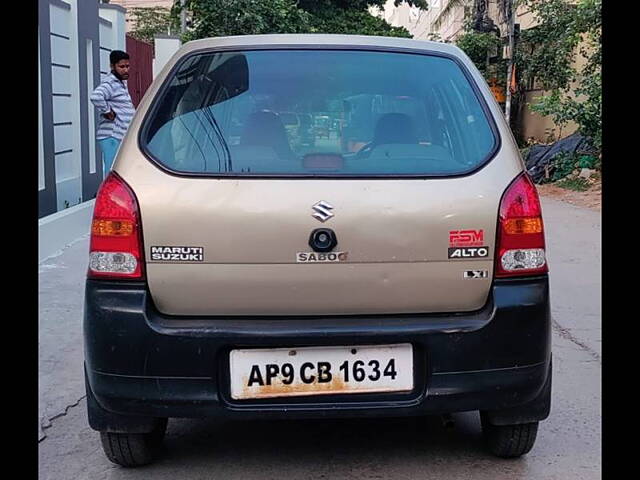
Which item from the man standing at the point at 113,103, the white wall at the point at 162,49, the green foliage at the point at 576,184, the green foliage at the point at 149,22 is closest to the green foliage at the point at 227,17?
the white wall at the point at 162,49

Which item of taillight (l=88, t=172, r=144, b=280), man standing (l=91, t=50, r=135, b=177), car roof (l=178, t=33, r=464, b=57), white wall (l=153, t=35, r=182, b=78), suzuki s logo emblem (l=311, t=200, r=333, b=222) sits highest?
white wall (l=153, t=35, r=182, b=78)

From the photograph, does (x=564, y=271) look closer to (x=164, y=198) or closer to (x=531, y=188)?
(x=531, y=188)

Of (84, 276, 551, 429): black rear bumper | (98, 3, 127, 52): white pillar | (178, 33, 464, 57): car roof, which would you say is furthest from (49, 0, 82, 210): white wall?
(84, 276, 551, 429): black rear bumper

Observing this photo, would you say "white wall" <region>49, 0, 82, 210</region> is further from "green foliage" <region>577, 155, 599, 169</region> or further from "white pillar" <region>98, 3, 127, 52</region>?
"green foliage" <region>577, 155, 599, 169</region>

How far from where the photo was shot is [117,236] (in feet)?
8.72

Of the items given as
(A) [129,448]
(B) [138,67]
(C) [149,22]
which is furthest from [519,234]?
(C) [149,22]

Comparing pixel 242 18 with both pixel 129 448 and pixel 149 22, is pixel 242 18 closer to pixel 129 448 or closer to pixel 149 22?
pixel 129 448

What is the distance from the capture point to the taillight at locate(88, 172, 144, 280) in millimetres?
2641

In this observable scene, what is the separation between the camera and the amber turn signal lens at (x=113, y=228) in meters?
2.64

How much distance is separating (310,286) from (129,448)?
3.32 feet

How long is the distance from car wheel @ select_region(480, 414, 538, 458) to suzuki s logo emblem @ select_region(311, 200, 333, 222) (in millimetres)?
1105

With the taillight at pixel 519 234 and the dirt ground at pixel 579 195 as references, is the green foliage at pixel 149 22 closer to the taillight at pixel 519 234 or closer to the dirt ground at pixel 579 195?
the dirt ground at pixel 579 195

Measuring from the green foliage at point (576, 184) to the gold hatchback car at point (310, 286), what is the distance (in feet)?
34.3
